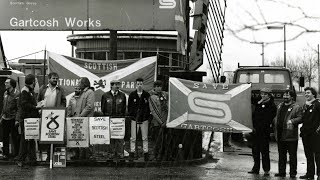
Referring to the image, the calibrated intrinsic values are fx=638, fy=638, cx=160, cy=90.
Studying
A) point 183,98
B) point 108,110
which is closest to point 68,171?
point 108,110

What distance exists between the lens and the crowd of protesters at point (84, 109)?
13.6m

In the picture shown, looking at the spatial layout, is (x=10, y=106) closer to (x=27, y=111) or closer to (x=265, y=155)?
(x=27, y=111)

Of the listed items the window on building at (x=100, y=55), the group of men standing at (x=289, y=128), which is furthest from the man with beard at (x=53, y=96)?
the window on building at (x=100, y=55)

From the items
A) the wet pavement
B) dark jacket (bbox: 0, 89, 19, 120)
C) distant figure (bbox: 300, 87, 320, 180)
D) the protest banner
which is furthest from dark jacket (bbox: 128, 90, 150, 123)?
distant figure (bbox: 300, 87, 320, 180)

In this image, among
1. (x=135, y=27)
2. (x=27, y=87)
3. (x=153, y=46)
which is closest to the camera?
(x=27, y=87)

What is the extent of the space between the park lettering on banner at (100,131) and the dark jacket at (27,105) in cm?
128

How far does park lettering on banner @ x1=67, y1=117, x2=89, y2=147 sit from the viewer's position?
43.8 feet

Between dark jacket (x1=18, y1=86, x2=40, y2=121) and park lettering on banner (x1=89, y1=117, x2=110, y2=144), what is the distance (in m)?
1.28

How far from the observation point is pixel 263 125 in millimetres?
12680

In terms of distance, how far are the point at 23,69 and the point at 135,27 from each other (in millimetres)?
18775

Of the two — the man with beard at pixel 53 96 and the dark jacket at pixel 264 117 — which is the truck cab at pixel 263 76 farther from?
the man with beard at pixel 53 96

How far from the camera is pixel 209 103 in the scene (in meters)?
13.9

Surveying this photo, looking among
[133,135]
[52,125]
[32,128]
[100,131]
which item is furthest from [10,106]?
[133,135]

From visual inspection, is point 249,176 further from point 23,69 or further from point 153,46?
point 23,69
